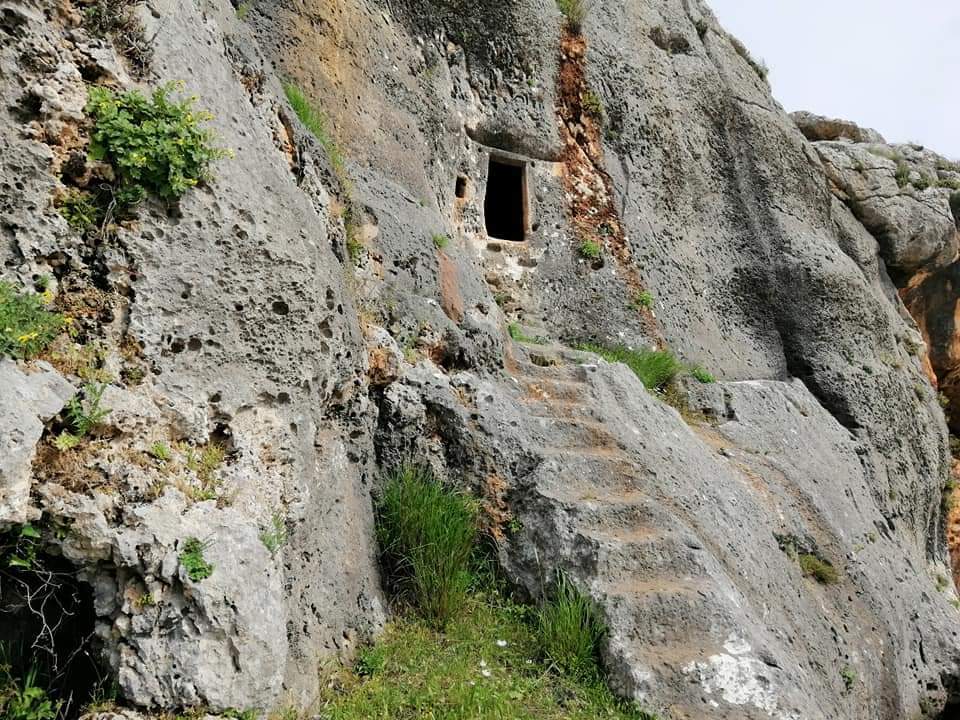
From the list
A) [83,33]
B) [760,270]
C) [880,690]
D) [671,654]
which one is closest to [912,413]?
[760,270]

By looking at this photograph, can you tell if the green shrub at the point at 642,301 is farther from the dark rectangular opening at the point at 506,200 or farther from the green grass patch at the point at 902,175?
the green grass patch at the point at 902,175

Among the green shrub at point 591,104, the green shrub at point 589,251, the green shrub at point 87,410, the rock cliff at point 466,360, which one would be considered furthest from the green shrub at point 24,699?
the green shrub at point 591,104

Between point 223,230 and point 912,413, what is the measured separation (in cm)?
1054

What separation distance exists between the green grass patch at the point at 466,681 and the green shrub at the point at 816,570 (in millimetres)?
3357

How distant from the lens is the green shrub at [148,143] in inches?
162

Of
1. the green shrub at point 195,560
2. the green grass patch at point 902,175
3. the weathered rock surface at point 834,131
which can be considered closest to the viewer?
the green shrub at point 195,560

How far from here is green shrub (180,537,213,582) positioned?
3.48m

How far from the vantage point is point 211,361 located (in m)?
4.25

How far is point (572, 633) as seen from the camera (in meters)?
4.81

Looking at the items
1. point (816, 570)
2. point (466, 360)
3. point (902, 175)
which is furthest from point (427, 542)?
point (902, 175)

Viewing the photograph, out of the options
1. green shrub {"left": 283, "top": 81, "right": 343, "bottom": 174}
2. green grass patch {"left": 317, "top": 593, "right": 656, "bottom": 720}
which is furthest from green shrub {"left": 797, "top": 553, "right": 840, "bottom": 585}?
green shrub {"left": 283, "top": 81, "right": 343, "bottom": 174}

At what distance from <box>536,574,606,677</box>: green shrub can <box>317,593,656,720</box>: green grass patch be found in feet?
0.21

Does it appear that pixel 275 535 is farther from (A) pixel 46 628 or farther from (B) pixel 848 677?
(B) pixel 848 677

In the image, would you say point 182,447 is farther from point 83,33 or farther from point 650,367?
point 650,367
